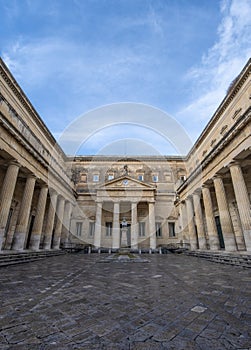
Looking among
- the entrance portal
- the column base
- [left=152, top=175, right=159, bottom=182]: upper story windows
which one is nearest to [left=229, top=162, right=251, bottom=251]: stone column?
the column base

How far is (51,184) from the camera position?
15008 mm

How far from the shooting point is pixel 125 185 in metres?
21.0

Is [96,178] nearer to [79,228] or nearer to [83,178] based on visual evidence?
[83,178]

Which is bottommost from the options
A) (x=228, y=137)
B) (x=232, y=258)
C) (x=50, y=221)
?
(x=232, y=258)

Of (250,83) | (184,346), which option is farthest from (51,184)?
(250,83)

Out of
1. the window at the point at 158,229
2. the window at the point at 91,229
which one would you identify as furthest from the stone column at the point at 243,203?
the window at the point at 91,229

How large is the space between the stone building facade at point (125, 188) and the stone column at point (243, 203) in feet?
0.15

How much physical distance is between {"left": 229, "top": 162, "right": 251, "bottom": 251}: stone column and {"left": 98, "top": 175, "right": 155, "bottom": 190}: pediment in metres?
11.1

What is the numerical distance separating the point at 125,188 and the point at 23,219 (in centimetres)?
1121

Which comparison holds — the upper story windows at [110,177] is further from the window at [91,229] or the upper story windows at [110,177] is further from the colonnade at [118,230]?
the window at [91,229]

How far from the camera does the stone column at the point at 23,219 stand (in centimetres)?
1102

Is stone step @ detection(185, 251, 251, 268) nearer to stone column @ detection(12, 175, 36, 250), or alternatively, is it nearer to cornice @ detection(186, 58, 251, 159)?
cornice @ detection(186, 58, 251, 159)

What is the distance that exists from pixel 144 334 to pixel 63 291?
2522 millimetres

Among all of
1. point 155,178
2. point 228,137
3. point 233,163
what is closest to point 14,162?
point 228,137
